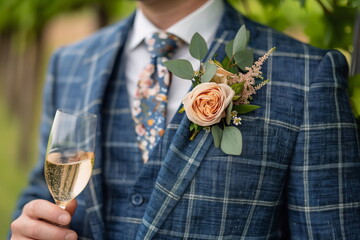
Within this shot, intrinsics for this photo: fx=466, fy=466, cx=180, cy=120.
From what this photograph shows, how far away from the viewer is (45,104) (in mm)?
1858

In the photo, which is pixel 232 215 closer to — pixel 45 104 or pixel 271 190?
pixel 271 190

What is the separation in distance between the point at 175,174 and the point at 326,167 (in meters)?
0.44

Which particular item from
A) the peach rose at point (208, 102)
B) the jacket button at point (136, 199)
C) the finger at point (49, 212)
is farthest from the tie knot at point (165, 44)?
the finger at point (49, 212)

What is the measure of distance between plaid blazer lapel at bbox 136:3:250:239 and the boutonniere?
0.10 ft

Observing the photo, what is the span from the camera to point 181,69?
1324mm

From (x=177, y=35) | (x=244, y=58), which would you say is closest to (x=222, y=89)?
(x=244, y=58)

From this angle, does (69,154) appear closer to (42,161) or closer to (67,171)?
(67,171)

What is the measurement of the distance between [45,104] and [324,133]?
1.09 meters

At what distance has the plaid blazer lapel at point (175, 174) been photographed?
136 cm

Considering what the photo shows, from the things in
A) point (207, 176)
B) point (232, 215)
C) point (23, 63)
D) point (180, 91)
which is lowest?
point (232, 215)

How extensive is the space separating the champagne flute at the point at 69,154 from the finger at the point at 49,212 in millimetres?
44

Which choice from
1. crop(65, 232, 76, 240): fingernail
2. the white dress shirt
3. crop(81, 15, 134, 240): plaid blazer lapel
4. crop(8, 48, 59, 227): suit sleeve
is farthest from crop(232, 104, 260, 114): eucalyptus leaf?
crop(8, 48, 59, 227): suit sleeve

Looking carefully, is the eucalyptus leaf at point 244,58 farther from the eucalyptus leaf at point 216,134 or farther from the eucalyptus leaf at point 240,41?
the eucalyptus leaf at point 216,134

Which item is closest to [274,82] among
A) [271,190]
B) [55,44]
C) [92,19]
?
[271,190]
